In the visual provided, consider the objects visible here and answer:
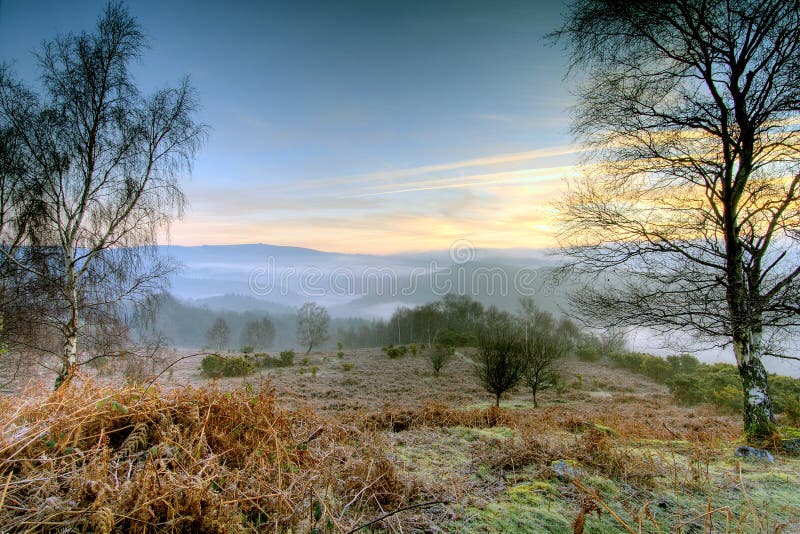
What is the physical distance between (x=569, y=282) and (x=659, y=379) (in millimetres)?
30314

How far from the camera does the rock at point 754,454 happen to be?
458 centimetres

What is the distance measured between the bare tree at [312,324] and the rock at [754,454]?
1988 inches

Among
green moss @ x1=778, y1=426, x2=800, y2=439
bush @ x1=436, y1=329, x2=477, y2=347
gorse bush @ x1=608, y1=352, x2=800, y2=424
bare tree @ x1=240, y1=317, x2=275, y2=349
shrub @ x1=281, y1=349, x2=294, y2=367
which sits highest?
green moss @ x1=778, y1=426, x2=800, y2=439

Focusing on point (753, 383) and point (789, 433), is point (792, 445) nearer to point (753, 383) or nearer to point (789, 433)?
point (789, 433)

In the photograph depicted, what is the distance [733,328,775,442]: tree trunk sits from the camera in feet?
19.1

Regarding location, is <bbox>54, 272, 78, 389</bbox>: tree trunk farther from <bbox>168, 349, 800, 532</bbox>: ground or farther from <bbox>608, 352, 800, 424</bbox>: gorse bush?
<bbox>608, 352, 800, 424</bbox>: gorse bush

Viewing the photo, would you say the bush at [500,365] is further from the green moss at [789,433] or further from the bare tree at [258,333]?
the bare tree at [258,333]

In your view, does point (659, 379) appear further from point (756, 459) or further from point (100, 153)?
point (100, 153)

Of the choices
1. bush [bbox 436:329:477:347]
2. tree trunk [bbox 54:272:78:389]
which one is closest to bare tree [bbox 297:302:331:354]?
bush [bbox 436:329:477:347]

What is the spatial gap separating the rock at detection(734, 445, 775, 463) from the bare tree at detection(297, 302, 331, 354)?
1988 inches

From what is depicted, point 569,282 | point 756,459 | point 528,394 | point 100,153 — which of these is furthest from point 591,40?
point 528,394

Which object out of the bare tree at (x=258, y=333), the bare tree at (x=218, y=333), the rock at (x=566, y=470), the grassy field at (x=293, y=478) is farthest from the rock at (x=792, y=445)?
the bare tree at (x=258, y=333)

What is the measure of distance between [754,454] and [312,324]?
50.9m

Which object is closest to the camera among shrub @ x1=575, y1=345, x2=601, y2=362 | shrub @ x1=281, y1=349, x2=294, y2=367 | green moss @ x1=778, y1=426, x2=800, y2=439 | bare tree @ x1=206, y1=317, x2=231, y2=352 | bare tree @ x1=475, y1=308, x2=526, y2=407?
green moss @ x1=778, y1=426, x2=800, y2=439
